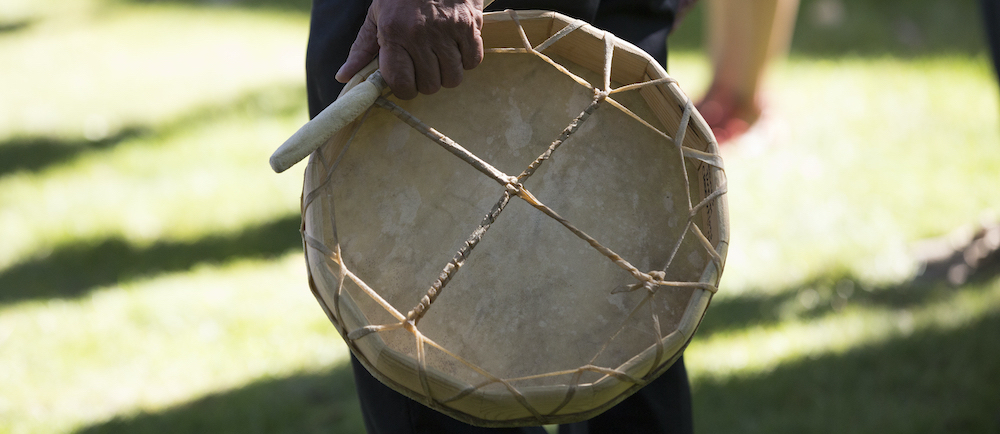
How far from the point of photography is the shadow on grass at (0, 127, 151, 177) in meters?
4.02

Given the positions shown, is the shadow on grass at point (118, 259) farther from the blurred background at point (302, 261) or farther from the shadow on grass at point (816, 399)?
the shadow on grass at point (816, 399)

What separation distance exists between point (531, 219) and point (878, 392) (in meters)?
1.39

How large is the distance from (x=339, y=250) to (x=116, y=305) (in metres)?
2.04

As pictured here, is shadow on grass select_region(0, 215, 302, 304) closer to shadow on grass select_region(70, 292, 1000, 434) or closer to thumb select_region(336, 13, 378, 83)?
shadow on grass select_region(70, 292, 1000, 434)

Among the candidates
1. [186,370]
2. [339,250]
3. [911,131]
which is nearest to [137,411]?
[186,370]

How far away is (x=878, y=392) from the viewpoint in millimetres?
2154

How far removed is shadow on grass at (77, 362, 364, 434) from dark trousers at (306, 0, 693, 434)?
0.70 m

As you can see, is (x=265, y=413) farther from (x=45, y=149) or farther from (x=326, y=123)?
(x=45, y=149)

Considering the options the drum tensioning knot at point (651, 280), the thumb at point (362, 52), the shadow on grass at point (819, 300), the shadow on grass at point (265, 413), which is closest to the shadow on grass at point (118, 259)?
the shadow on grass at point (265, 413)

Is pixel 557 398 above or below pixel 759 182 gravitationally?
above

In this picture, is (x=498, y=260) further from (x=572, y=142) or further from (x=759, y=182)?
(x=759, y=182)

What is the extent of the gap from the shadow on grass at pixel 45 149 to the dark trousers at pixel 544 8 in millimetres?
3306

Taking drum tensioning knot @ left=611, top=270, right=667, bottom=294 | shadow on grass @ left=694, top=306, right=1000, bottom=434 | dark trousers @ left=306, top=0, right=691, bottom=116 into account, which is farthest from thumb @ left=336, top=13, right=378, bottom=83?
shadow on grass @ left=694, top=306, right=1000, bottom=434

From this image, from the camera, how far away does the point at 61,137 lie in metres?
4.33
